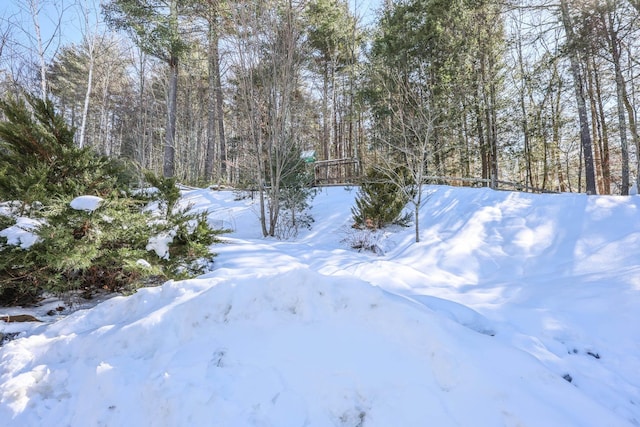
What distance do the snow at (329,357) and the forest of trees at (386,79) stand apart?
391 cm

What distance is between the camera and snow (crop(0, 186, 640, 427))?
1687 mm

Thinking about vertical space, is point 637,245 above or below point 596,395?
above

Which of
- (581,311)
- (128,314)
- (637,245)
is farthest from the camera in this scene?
(637,245)

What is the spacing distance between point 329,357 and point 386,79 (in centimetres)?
1225

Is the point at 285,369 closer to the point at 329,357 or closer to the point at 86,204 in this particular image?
the point at 329,357

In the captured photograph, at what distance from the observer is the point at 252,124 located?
20.3 ft

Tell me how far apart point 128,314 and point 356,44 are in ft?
56.3

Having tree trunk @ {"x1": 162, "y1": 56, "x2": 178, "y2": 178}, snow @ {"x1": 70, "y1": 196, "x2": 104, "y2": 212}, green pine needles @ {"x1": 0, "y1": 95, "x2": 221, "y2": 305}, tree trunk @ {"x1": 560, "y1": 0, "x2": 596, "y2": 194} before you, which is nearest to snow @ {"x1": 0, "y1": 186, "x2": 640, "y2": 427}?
green pine needles @ {"x1": 0, "y1": 95, "x2": 221, "y2": 305}

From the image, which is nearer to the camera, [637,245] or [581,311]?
[581,311]

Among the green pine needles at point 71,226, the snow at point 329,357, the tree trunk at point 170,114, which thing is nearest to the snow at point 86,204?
the green pine needles at point 71,226

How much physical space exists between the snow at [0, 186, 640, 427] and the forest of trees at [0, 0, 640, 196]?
3911 mm

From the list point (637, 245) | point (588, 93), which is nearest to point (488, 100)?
point (588, 93)

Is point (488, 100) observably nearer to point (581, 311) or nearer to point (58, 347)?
point (581, 311)

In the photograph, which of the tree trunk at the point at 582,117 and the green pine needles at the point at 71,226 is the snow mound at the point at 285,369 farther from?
the tree trunk at the point at 582,117
